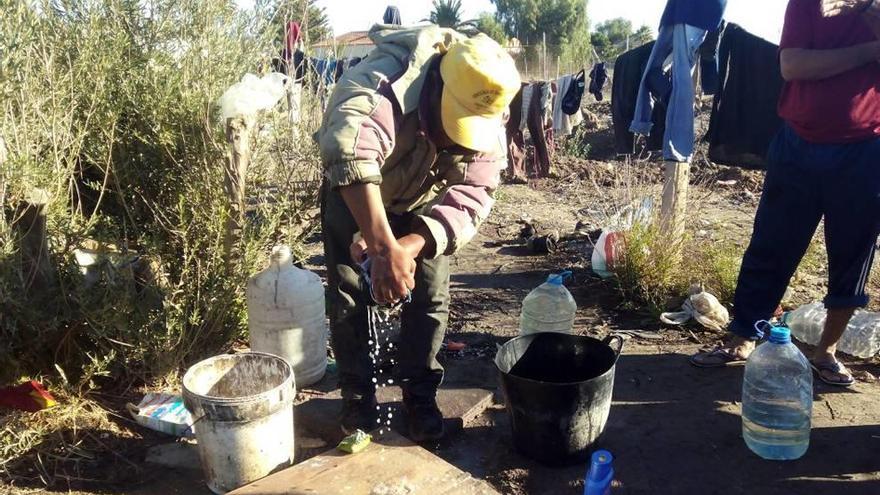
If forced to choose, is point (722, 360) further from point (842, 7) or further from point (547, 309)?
point (842, 7)

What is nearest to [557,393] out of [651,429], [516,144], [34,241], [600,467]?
[600,467]

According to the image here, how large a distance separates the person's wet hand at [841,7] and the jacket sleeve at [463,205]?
1.75 m

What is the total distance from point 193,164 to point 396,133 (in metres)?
1.57

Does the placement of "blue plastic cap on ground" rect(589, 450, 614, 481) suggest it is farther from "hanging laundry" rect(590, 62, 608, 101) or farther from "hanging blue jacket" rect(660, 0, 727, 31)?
"hanging laundry" rect(590, 62, 608, 101)

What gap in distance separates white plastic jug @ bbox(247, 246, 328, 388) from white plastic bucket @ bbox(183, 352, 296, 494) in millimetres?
602

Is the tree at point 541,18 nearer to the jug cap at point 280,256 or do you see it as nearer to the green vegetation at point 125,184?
the green vegetation at point 125,184

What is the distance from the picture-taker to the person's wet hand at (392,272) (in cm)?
221

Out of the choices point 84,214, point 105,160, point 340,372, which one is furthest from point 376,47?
point 84,214

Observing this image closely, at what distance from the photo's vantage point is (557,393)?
274 cm

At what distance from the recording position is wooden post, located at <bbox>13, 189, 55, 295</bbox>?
116 inches

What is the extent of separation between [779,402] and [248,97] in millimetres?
2906

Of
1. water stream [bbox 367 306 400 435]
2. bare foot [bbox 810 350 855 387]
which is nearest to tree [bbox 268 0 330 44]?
water stream [bbox 367 306 400 435]

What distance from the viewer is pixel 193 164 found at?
11.6 feet

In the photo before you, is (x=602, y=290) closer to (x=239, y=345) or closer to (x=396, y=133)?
(x=239, y=345)
